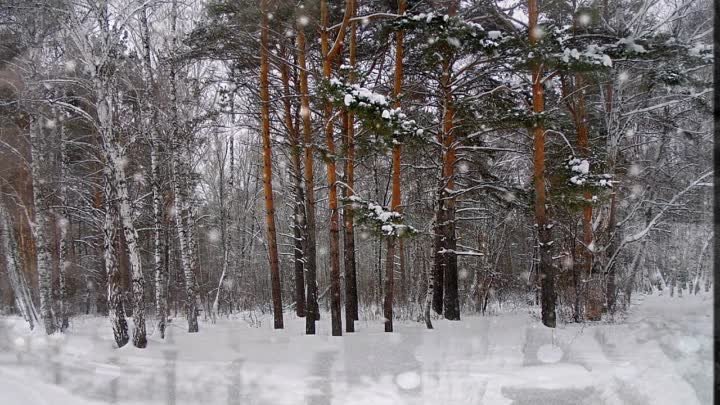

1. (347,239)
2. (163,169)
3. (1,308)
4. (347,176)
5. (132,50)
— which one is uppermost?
(132,50)

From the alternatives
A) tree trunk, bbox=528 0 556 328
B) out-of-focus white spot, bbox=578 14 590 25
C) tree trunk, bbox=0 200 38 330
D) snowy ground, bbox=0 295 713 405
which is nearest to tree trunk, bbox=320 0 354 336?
snowy ground, bbox=0 295 713 405

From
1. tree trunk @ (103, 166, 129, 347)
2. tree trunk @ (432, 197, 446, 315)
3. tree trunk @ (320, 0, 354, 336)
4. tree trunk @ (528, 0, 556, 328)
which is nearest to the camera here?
tree trunk @ (103, 166, 129, 347)

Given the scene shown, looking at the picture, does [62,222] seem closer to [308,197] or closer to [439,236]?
[308,197]

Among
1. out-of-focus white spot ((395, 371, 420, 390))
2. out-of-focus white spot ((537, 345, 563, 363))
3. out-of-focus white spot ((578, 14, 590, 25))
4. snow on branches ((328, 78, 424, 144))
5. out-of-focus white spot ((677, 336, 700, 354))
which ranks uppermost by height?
out-of-focus white spot ((578, 14, 590, 25))

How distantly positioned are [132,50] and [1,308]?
15893mm

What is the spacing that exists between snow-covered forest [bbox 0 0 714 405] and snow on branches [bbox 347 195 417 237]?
4 centimetres

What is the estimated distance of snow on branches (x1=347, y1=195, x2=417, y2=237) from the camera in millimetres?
8438

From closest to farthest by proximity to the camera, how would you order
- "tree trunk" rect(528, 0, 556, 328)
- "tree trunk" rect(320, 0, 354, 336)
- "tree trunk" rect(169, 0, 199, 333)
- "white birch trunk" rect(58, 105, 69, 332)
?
"tree trunk" rect(320, 0, 354, 336) → "tree trunk" rect(528, 0, 556, 328) → "tree trunk" rect(169, 0, 199, 333) → "white birch trunk" rect(58, 105, 69, 332)

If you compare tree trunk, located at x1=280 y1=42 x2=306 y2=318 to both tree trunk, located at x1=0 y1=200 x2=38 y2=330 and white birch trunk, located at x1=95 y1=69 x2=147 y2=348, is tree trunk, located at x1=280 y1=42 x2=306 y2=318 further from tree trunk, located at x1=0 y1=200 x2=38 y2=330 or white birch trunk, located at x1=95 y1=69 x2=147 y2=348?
tree trunk, located at x1=0 y1=200 x2=38 y2=330

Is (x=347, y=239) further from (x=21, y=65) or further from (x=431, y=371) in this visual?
(x=21, y=65)

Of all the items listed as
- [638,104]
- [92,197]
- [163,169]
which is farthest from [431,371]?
[92,197]

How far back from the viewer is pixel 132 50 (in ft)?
36.3

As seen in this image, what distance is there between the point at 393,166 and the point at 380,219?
254 centimetres

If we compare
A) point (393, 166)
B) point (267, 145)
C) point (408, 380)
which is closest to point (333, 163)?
point (393, 166)
